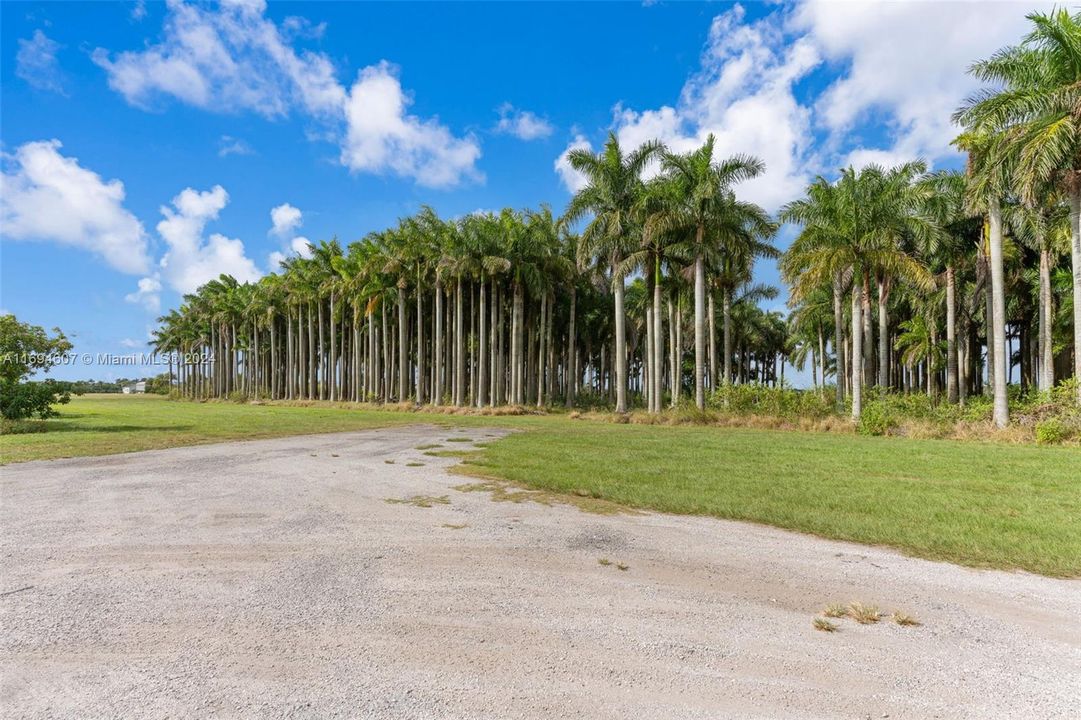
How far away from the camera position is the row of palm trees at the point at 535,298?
1222 inches

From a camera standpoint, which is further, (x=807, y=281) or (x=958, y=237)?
(x=958, y=237)

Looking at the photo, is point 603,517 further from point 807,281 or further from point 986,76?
point 986,76

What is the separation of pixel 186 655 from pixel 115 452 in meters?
13.6

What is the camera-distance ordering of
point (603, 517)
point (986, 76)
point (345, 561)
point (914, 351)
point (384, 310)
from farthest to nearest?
point (384, 310), point (914, 351), point (986, 76), point (603, 517), point (345, 561)

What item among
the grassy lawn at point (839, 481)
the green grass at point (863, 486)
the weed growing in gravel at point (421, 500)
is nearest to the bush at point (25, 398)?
the grassy lawn at point (839, 481)

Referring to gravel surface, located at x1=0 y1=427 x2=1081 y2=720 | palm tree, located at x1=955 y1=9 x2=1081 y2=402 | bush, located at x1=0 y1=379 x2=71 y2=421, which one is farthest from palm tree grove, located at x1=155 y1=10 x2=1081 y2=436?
bush, located at x1=0 y1=379 x2=71 y2=421

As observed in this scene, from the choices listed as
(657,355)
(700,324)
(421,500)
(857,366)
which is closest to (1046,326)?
(857,366)

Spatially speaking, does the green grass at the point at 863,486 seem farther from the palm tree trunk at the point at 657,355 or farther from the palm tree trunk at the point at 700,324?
the palm tree trunk at the point at 657,355

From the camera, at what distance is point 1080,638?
4293 mm

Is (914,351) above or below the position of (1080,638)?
above

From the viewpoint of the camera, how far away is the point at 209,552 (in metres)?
6.03

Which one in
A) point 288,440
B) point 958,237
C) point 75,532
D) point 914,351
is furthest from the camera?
point 914,351

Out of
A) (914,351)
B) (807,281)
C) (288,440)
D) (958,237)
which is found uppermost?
(958,237)

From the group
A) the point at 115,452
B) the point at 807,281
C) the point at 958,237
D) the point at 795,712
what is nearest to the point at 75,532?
the point at 795,712
